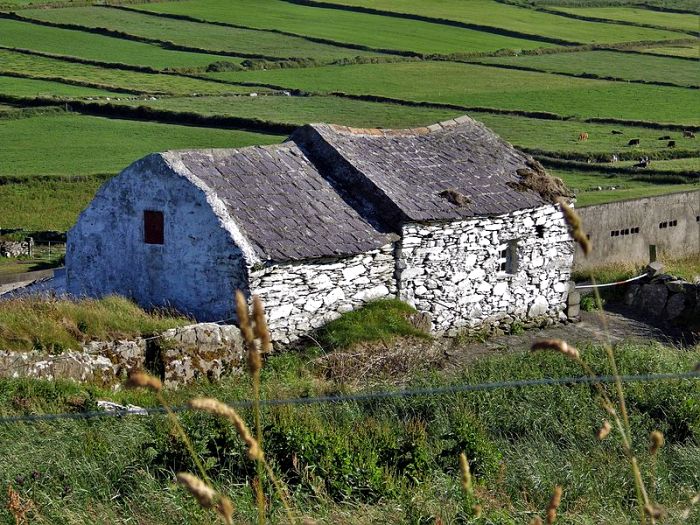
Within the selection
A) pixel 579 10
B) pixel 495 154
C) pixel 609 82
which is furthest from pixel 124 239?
pixel 579 10

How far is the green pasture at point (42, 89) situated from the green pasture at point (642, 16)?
4473 cm

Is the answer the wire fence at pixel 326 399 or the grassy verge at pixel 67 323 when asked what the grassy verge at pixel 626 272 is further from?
the wire fence at pixel 326 399

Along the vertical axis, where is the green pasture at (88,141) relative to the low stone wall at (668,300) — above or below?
above

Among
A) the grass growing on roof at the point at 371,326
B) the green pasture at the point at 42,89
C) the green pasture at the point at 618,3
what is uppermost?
the green pasture at the point at 618,3

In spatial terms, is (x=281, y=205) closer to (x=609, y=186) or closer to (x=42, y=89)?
(x=609, y=186)

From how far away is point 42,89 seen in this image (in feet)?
172

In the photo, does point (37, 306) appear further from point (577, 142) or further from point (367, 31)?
point (367, 31)

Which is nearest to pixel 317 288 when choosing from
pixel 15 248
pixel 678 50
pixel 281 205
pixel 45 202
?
pixel 281 205

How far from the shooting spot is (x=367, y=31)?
74.2 meters

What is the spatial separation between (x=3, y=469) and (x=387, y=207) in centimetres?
1032

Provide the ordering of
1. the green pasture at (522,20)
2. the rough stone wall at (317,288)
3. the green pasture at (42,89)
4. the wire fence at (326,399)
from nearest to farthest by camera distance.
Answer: the wire fence at (326,399)
the rough stone wall at (317,288)
the green pasture at (42,89)
the green pasture at (522,20)

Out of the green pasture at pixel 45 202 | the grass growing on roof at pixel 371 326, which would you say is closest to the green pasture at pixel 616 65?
the green pasture at pixel 45 202

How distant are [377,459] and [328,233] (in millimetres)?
8711

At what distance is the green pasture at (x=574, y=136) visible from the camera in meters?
44.3
